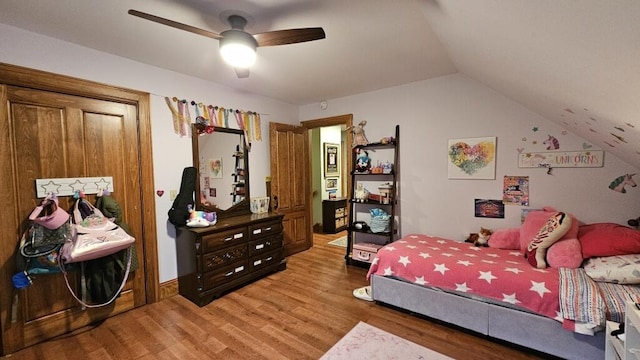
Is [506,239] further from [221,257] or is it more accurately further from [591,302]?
[221,257]

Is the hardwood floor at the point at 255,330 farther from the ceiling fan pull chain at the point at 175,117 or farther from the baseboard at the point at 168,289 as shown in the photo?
the ceiling fan pull chain at the point at 175,117

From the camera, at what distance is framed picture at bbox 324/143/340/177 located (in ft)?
18.8

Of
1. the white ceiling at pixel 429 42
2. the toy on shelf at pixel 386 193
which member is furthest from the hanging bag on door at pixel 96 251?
the toy on shelf at pixel 386 193

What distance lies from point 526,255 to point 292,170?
3061 mm

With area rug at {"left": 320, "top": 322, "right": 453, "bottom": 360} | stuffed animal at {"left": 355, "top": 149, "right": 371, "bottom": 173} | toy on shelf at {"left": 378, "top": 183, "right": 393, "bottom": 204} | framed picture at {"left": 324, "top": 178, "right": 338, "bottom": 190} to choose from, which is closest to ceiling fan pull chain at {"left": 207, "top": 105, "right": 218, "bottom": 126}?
stuffed animal at {"left": 355, "top": 149, "right": 371, "bottom": 173}

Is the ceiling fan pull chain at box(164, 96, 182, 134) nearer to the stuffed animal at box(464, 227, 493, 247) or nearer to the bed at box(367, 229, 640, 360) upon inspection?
the bed at box(367, 229, 640, 360)

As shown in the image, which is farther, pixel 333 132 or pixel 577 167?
pixel 333 132

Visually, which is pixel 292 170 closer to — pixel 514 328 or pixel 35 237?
pixel 35 237

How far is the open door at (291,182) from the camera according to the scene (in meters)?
3.86

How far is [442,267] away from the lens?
7.22 ft

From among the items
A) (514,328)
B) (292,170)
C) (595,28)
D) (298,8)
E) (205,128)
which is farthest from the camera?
(292,170)

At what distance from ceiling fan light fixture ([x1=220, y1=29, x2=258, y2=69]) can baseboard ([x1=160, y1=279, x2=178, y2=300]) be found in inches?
96.2

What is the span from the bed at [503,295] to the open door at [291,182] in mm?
1821

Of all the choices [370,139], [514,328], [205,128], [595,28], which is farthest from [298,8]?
[514,328]
